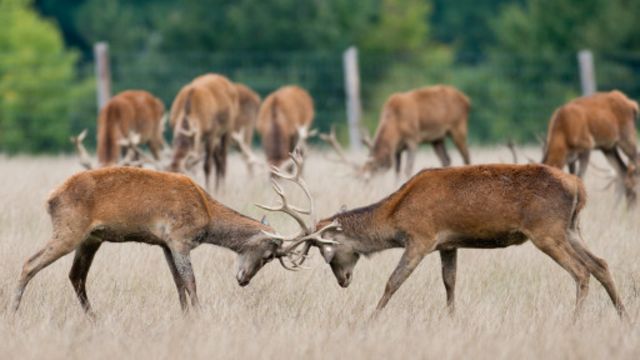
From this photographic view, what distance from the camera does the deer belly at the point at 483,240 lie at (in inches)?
346

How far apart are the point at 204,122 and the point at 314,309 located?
22.1ft

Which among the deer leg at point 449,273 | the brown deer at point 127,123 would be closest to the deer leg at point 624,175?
the deer leg at point 449,273

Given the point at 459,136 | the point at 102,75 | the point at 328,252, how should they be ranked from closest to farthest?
the point at 328,252, the point at 459,136, the point at 102,75

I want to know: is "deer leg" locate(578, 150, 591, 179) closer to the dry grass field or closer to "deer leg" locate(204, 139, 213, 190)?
the dry grass field

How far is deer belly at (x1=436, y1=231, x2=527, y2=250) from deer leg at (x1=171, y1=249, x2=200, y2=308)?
158cm

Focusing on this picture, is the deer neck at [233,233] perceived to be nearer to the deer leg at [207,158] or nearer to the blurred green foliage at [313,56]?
the deer leg at [207,158]

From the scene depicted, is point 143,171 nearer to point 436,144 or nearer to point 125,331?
point 125,331

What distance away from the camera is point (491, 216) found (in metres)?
8.73

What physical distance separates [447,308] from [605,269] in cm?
102

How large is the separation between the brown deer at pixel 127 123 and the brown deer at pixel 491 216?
5.84 meters

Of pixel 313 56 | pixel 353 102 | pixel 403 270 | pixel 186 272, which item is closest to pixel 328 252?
pixel 403 270

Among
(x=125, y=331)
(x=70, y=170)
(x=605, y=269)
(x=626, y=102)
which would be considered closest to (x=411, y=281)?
(x=605, y=269)

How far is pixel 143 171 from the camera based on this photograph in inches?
357

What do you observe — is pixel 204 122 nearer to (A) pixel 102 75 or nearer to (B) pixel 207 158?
(B) pixel 207 158
